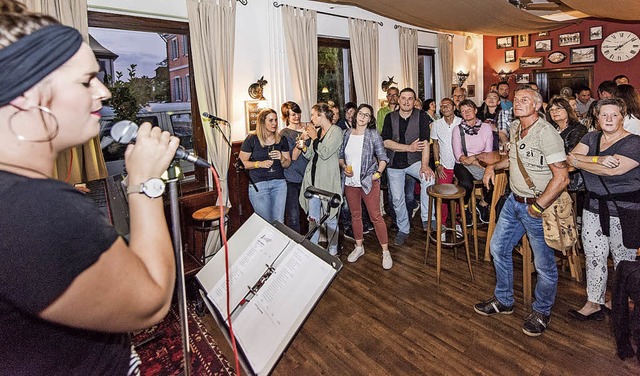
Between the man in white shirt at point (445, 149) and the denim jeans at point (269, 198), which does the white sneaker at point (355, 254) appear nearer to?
the denim jeans at point (269, 198)

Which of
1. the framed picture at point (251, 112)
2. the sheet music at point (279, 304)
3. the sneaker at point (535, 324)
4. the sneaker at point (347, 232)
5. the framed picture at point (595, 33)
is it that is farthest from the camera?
the framed picture at point (595, 33)

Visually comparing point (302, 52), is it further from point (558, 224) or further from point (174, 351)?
point (174, 351)

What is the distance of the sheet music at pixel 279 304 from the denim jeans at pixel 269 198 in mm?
2602

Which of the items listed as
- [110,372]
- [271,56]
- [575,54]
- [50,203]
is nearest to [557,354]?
[110,372]

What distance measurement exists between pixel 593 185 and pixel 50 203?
3.00 m

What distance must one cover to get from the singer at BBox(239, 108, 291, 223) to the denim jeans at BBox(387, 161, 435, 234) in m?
1.35

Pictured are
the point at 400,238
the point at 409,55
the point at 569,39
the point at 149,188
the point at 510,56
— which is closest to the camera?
the point at 149,188

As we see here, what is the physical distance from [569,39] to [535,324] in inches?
296

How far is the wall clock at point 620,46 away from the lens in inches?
281

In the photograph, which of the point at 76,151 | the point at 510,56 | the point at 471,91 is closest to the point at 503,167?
the point at 76,151

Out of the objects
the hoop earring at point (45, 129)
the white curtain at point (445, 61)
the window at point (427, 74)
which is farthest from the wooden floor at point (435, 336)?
the white curtain at point (445, 61)

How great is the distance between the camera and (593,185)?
254cm

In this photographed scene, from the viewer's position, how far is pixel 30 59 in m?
0.60

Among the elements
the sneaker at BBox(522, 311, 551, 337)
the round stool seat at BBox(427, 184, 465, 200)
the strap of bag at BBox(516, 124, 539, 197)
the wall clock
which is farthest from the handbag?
the wall clock
